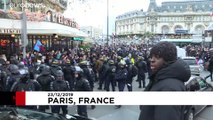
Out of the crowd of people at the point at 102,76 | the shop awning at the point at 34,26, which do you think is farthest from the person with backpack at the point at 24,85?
the shop awning at the point at 34,26

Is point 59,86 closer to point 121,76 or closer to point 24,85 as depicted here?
point 24,85

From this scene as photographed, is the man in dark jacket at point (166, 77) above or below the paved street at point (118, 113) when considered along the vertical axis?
above

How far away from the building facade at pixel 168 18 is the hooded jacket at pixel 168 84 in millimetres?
25794

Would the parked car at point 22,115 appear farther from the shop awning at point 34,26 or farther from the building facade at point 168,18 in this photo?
the building facade at point 168,18

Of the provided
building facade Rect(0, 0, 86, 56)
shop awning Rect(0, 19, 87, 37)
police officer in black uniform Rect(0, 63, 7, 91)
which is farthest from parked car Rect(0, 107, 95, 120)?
shop awning Rect(0, 19, 87, 37)

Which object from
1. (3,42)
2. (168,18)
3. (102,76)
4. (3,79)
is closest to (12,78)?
(3,79)

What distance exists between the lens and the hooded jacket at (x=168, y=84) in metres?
1.99

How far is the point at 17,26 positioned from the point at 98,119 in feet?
37.4

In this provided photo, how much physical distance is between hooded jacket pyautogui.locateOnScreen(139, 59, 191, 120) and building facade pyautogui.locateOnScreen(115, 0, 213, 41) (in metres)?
25.8

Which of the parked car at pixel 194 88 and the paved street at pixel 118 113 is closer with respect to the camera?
the parked car at pixel 194 88

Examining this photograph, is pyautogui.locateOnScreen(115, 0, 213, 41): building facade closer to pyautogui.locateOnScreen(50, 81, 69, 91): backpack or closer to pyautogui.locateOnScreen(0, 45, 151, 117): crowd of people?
pyautogui.locateOnScreen(0, 45, 151, 117): crowd of people

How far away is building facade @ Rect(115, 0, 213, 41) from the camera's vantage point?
91.9 feet

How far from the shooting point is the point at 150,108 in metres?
2.19

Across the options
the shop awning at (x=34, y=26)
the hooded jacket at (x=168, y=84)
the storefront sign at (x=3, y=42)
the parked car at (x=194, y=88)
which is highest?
the shop awning at (x=34, y=26)
